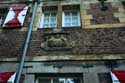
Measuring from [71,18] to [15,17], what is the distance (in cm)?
199

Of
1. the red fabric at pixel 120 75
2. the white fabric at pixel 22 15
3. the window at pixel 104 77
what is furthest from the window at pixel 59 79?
the white fabric at pixel 22 15

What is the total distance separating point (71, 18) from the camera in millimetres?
8930

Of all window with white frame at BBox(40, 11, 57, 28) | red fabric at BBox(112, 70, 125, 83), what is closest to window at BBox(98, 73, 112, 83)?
red fabric at BBox(112, 70, 125, 83)

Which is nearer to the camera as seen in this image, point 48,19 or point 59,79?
point 59,79

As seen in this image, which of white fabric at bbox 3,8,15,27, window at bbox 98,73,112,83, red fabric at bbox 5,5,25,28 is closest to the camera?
window at bbox 98,73,112,83

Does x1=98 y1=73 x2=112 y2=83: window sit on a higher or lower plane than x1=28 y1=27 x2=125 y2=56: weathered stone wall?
lower

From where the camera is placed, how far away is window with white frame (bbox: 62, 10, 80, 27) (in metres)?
8.64

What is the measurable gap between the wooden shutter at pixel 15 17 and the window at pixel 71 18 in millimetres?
1445

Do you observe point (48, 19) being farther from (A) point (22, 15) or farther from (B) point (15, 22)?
(B) point (15, 22)

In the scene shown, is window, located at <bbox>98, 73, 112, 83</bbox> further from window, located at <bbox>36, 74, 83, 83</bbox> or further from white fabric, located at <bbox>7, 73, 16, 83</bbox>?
white fabric, located at <bbox>7, 73, 16, 83</bbox>

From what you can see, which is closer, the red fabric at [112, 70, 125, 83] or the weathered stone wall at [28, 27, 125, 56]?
the red fabric at [112, 70, 125, 83]

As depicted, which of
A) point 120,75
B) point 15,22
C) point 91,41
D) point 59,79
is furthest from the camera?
point 15,22

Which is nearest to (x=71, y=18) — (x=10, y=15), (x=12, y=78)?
(x=10, y=15)

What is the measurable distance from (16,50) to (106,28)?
114 inches
